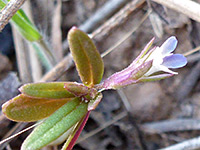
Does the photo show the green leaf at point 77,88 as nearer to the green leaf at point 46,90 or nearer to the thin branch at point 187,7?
the green leaf at point 46,90

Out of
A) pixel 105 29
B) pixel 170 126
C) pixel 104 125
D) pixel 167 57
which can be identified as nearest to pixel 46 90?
pixel 167 57

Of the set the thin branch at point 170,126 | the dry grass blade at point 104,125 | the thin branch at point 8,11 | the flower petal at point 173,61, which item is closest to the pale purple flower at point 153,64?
the flower petal at point 173,61

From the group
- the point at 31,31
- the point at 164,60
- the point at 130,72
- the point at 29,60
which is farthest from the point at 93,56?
the point at 29,60

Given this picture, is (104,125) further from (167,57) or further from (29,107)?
(167,57)

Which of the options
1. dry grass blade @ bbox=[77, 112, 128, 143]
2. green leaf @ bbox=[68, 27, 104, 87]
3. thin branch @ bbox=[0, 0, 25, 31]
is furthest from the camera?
dry grass blade @ bbox=[77, 112, 128, 143]

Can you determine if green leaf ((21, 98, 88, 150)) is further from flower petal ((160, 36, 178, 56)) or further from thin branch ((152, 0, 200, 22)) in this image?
thin branch ((152, 0, 200, 22))

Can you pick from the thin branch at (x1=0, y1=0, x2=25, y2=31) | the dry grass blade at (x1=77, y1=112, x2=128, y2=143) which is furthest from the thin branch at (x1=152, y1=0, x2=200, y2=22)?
the dry grass blade at (x1=77, y1=112, x2=128, y2=143)

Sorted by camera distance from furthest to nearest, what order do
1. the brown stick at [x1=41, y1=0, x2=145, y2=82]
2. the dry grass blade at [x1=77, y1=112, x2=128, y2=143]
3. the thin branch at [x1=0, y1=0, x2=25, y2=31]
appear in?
the dry grass blade at [x1=77, y1=112, x2=128, y2=143] < the brown stick at [x1=41, y1=0, x2=145, y2=82] < the thin branch at [x1=0, y1=0, x2=25, y2=31]
